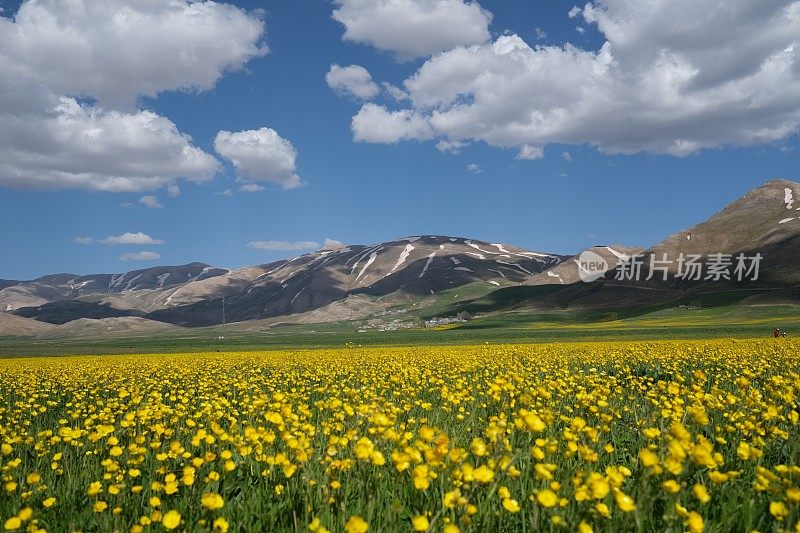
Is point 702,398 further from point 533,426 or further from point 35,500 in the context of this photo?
point 35,500

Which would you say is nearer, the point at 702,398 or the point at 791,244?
the point at 702,398

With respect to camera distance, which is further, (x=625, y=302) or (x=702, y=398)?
(x=625, y=302)

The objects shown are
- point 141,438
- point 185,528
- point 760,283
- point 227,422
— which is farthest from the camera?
point 760,283

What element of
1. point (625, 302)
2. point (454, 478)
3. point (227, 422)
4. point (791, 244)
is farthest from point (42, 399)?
point (791, 244)

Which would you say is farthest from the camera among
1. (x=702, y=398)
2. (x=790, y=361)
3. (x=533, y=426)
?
(x=790, y=361)

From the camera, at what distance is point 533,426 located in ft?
14.6

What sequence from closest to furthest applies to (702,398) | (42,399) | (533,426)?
(533,426) < (702,398) < (42,399)

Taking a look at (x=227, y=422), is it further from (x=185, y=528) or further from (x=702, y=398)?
(x=702, y=398)

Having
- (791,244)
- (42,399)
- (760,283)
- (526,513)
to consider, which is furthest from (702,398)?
(791,244)

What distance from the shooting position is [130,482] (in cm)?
608

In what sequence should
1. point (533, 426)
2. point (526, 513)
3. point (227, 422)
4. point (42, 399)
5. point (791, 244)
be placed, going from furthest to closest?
point (791, 244), point (42, 399), point (227, 422), point (526, 513), point (533, 426)

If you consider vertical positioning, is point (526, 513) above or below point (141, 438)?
below

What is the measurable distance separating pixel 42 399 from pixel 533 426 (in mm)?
15248

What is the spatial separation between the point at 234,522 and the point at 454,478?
2222 millimetres
